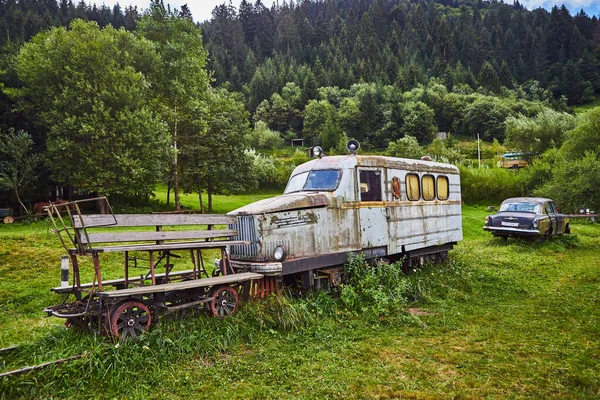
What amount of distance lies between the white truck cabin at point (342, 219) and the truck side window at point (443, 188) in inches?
1.3

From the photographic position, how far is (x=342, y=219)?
9438 mm

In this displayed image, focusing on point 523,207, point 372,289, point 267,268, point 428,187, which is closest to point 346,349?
point 267,268

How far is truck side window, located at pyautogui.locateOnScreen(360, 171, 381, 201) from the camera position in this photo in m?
9.97

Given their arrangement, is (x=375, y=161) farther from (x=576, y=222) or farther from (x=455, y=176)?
(x=576, y=222)

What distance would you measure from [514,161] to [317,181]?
57693 millimetres

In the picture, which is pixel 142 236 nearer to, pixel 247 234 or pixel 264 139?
pixel 247 234

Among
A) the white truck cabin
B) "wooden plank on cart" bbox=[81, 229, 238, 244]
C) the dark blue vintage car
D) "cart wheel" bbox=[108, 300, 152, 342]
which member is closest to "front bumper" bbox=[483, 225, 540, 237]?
the dark blue vintage car

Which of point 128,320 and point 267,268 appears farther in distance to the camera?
point 267,268

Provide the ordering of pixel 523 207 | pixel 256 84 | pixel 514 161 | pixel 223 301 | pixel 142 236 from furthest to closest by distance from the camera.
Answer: pixel 256 84 → pixel 514 161 → pixel 523 207 → pixel 223 301 → pixel 142 236

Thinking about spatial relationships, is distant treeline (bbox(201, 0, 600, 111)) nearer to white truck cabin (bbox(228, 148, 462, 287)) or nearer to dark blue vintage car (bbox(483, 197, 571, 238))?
dark blue vintage car (bbox(483, 197, 571, 238))

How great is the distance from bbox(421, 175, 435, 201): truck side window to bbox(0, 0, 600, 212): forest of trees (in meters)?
18.4

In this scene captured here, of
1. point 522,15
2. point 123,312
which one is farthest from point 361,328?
point 522,15

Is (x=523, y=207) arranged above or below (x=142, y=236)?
below

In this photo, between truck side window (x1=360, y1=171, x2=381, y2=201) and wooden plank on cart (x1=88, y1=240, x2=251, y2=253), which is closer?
wooden plank on cart (x1=88, y1=240, x2=251, y2=253)
